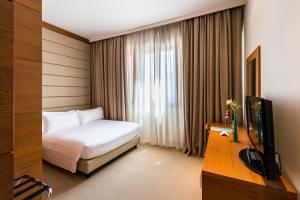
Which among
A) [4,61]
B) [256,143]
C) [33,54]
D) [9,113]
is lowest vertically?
[256,143]

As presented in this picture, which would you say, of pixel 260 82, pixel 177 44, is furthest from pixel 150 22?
pixel 260 82

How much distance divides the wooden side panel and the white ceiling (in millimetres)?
1481

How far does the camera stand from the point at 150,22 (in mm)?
3193

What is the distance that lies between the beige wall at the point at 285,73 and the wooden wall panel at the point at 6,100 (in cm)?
138

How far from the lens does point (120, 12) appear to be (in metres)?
2.79

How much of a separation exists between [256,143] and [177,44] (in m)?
2.46

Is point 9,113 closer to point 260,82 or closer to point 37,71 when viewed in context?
point 37,71

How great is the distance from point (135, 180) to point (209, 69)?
226cm

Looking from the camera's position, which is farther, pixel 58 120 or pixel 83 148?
pixel 58 120

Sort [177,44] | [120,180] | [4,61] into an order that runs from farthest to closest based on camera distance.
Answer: [177,44] → [120,180] → [4,61]

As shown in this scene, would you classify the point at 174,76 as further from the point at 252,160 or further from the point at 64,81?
the point at 64,81

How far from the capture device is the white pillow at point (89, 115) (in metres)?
3.49

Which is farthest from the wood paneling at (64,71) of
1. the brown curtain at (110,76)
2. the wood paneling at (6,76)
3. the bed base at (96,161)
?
the wood paneling at (6,76)

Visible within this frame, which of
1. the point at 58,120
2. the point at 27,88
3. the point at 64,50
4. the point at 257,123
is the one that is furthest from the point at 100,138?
the point at 64,50
